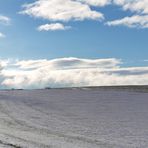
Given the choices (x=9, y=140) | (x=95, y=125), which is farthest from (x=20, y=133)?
(x=95, y=125)

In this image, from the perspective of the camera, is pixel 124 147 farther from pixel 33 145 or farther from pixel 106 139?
pixel 33 145

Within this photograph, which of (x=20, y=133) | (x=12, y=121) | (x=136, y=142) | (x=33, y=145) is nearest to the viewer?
(x=33, y=145)

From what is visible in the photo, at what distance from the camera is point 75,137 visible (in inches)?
630

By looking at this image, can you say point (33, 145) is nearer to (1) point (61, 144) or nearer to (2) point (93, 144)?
(1) point (61, 144)

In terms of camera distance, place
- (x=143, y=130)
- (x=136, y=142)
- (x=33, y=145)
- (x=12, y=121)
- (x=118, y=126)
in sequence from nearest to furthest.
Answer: (x=33, y=145) < (x=136, y=142) < (x=143, y=130) < (x=118, y=126) < (x=12, y=121)

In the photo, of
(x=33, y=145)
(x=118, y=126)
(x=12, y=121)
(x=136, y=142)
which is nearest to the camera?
(x=33, y=145)

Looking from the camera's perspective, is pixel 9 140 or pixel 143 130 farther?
pixel 143 130

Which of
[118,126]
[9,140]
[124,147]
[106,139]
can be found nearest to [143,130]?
[118,126]

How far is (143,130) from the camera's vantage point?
749 inches

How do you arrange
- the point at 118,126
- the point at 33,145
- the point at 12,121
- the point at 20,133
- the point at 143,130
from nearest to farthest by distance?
the point at 33,145 → the point at 20,133 → the point at 143,130 → the point at 118,126 → the point at 12,121

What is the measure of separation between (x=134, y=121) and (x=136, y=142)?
8036 millimetres

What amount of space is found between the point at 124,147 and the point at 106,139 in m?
1.96

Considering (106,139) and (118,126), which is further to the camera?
(118,126)

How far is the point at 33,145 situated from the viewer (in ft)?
45.5
